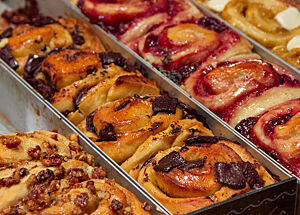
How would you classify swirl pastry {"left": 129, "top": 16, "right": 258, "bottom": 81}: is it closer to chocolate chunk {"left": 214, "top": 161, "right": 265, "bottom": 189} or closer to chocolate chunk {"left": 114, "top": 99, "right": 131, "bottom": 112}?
chocolate chunk {"left": 114, "top": 99, "right": 131, "bottom": 112}

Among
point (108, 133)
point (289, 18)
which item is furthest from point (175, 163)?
point (289, 18)

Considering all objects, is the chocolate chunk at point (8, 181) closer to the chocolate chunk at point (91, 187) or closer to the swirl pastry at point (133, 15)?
the chocolate chunk at point (91, 187)

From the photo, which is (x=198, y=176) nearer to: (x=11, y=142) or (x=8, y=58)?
(x=11, y=142)

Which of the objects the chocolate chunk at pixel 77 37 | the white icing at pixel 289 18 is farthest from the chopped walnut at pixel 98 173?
the white icing at pixel 289 18

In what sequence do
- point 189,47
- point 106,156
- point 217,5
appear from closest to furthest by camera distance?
point 106,156 < point 189,47 < point 217,5

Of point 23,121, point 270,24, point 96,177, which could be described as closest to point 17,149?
point 96,177

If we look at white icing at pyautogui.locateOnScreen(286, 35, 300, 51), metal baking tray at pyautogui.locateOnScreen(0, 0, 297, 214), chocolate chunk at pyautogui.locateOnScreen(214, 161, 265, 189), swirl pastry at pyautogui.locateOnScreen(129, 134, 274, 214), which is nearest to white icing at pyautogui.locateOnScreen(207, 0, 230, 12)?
white icing at pyautogui.locateOnScreen(286, 35, 300, 51)
